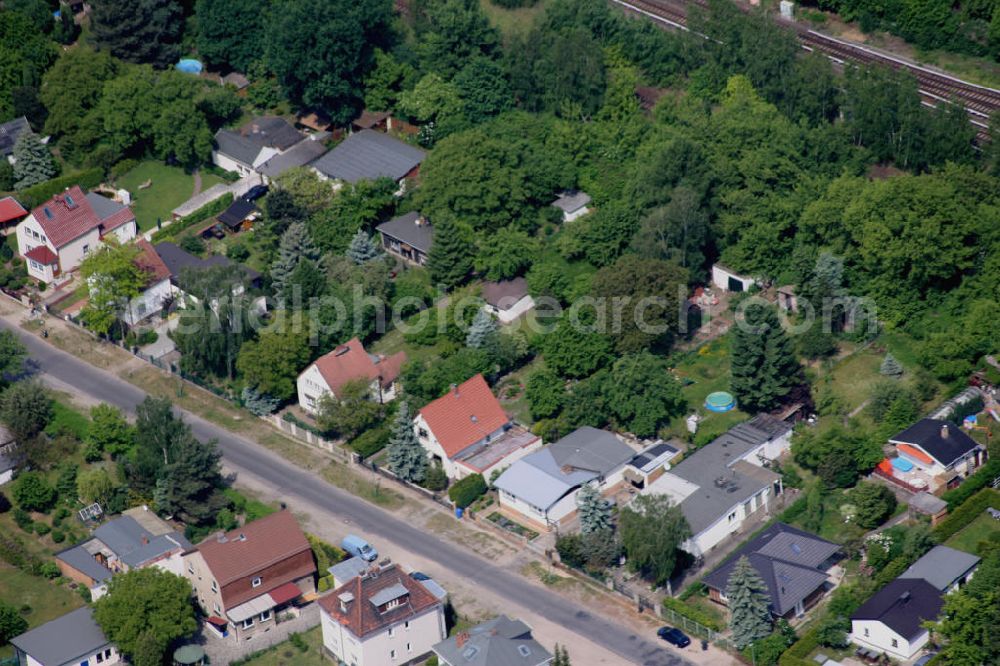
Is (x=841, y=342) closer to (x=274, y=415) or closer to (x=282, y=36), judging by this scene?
(x=274, y=415)

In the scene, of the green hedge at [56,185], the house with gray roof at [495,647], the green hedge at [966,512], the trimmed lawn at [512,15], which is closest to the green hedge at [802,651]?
the green hedge at [966,512]

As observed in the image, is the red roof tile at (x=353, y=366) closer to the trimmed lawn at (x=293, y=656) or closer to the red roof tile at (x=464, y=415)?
the red roof tile at (x=464, y=415)

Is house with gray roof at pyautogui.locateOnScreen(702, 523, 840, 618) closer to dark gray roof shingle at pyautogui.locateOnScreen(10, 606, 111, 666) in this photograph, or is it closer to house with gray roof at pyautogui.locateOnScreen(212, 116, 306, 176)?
dark gray roof shingle at pyautogui.locateOnScreen(10, 606, 111, 666)

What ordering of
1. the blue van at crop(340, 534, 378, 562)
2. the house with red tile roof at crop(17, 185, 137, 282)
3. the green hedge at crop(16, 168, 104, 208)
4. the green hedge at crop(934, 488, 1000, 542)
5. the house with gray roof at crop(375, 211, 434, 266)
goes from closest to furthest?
the green hedge at crop(934, 488, 1000, 542) → the blue van at crop(340, 534, 378, 562) → the house with gray roof at crop(375, 211, 434, 266) → the house with red tile roof at crop(17, 185, 137, 282) → the green hedge at crop(16, 168, 104, 208)

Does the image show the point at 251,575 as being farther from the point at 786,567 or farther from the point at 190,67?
the point at 190,67

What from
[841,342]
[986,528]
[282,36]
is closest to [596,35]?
[282,36]

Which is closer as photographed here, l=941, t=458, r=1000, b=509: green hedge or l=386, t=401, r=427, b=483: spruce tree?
l=941, t=458, r=1000, b=509: green hedge

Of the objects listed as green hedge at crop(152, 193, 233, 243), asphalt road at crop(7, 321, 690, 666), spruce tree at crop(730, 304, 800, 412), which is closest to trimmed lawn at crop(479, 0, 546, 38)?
green hedge at crop(152, 193, 233, 243)
